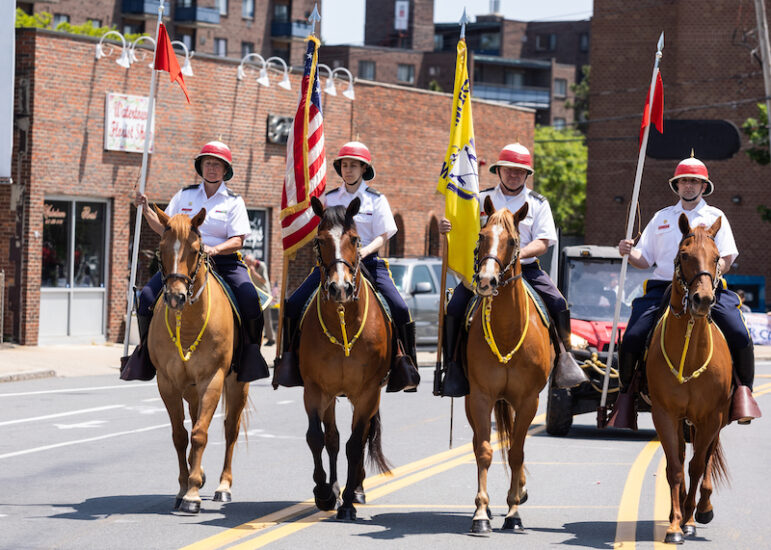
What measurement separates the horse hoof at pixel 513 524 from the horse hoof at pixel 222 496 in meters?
2.20

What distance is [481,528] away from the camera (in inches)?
353

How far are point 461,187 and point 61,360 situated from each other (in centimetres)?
1602

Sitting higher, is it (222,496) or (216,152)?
(216,152)

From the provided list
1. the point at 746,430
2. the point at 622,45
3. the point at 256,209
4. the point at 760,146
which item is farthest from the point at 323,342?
the point at 622,45

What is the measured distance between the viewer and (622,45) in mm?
63281

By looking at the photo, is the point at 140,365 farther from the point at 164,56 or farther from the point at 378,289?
the point at 164,56

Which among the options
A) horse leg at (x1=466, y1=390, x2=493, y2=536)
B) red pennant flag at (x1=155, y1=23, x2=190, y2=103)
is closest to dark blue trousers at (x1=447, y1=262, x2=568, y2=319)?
horse leg at (x1=466, y1=390, x2=493, y2=536)

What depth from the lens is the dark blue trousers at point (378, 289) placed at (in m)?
10.1

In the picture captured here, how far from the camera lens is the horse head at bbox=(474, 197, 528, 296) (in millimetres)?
8820

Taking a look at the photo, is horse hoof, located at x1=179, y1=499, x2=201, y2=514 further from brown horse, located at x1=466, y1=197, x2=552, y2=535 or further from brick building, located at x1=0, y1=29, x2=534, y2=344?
brick building, located at x1=0, y1=29, x2=534, y2=344

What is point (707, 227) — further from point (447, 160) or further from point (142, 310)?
point (142, 310)

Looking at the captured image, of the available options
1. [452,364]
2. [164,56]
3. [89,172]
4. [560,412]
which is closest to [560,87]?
[89,172]

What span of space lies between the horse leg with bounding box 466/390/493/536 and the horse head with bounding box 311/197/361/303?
1180 mm

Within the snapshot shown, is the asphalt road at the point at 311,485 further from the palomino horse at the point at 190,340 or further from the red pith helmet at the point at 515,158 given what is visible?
the red pith helmet at the point at 515,158
